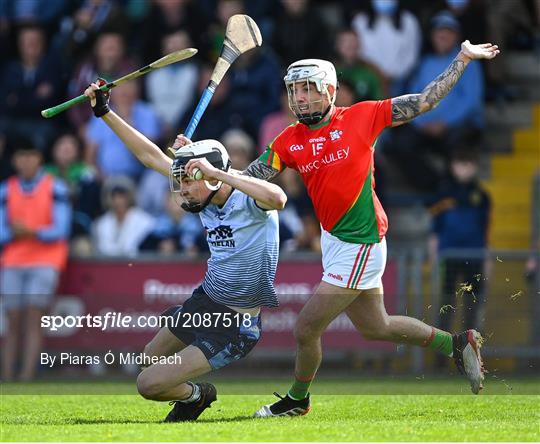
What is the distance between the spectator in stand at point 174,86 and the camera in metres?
16.7

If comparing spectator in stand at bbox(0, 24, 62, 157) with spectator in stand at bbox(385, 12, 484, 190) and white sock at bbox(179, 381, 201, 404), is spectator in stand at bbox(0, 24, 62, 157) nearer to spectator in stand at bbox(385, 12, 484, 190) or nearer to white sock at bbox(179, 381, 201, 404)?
spectator in stand at bbox(385, 12, 484, 190)

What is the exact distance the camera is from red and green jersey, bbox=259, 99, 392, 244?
390 inches

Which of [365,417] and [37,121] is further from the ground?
[37,121]

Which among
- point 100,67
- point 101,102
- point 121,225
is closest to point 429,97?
point 101,102

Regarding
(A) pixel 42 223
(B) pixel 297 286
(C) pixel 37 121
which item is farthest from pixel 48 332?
(C) pixel 37 121

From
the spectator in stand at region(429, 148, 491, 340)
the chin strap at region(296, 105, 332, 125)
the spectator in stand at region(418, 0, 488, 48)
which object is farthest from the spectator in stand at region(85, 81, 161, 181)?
the chin strap at region(296, 105, 332, 125)

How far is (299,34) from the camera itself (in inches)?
658

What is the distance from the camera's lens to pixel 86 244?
615 inches

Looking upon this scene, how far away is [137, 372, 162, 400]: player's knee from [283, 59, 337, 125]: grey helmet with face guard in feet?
6.70

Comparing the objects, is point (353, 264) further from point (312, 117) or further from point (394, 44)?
point (394, 44)

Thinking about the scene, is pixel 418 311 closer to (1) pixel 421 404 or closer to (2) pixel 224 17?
(1) pixel 421 404

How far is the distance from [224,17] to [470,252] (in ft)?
15.5

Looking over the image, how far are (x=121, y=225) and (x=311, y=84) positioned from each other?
6193mm

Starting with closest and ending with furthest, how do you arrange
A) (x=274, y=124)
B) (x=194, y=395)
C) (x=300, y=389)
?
(x=194, y=395)
(x=300, y=389)
(x=274, y=124)
